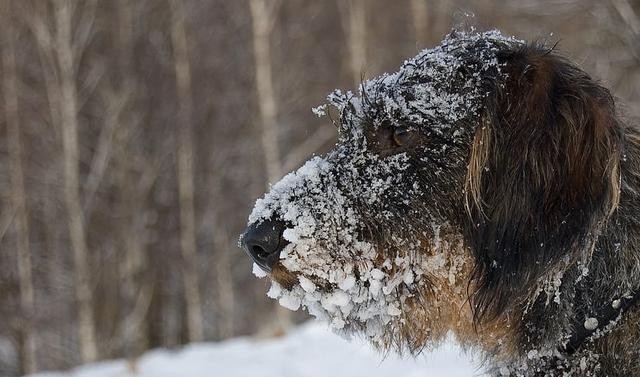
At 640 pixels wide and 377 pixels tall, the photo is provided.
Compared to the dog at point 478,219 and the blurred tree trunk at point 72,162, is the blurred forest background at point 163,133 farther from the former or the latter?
the dog at point 478,219

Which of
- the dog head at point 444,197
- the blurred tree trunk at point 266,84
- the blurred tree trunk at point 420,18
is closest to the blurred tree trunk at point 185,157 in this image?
the blurred tree trunk at point 266,84

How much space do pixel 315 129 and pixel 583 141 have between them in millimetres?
14651

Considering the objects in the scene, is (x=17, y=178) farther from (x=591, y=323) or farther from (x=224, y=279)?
(x=591, y=323)

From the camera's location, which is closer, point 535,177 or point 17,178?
point 535,177

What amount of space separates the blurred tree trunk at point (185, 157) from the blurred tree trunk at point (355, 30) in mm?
3701

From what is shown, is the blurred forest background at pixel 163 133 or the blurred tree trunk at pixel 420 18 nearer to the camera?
the blurred forest background at pixel 163 133

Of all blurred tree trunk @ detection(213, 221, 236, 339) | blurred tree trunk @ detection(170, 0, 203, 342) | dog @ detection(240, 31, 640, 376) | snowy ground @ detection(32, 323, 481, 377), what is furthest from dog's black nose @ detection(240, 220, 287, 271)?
blurred tree trunk @ detection(213, 221, 236, 339)

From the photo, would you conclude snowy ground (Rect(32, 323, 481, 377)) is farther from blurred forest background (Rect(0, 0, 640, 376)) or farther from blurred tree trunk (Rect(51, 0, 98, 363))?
blurred tree trunk (Rect(51, 0, 98, 363))

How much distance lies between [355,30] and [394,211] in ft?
48.6

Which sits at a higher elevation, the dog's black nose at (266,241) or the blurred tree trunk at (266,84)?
the blurred tree trunk at (266,84)

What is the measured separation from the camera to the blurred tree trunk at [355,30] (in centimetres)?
1694

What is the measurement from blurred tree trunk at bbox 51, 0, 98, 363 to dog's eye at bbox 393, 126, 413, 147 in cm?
1228

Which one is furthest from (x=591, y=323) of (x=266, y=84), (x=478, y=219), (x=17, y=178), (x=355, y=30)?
(x=355, y=30)

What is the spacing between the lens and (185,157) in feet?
52.6
